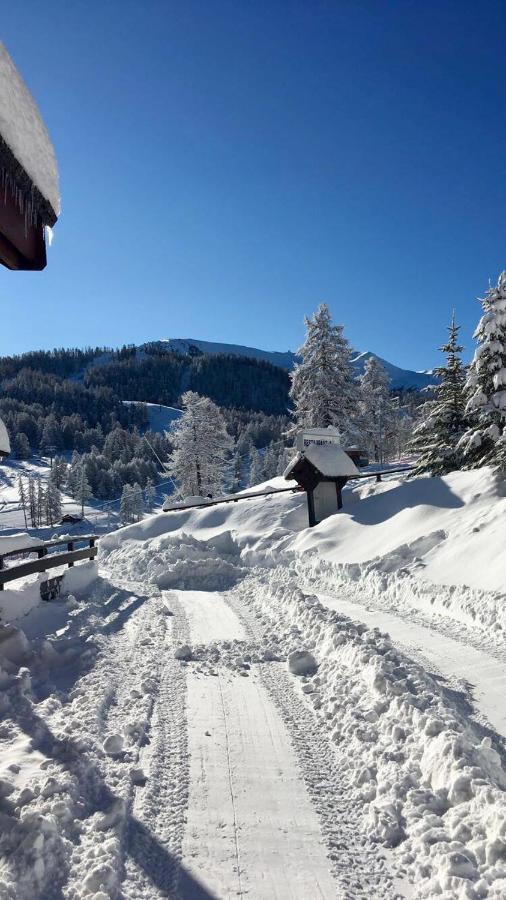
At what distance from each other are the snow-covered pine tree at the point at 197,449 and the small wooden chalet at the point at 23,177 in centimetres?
3693

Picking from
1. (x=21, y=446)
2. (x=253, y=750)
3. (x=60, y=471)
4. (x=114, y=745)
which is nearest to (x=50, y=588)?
(x=114, y=745)

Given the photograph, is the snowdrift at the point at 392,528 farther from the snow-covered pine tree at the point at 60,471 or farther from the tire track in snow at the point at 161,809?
the snow-covered pine tree at the point at 60,471

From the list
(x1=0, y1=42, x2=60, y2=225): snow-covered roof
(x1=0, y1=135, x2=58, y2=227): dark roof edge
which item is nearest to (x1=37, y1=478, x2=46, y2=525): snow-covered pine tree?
(x1=0, y1=135, x2=58, y2=227): dark roof edge

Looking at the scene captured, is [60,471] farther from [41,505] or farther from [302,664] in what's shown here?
[302,664]

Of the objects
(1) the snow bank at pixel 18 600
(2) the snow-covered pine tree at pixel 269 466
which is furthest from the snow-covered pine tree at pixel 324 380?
(2) the snow-covered pine tree at pixel 269 466

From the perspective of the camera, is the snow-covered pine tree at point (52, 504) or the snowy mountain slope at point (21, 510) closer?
the snowy mountain slope at point (21, 510)

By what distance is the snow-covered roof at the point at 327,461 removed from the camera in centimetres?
2089

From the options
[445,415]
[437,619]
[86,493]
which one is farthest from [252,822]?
[86,493]

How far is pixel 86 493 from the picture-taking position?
104 meters

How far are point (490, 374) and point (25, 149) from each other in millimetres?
17957

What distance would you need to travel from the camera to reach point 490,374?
715 inches

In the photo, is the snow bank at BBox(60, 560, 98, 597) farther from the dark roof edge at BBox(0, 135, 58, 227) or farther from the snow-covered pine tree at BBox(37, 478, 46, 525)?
the snow-covered pine tree at BBox(37, 478, 46, 525)

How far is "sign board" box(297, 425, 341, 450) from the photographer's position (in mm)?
21562

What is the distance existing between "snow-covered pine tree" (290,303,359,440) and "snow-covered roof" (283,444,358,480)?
864 centimetres
